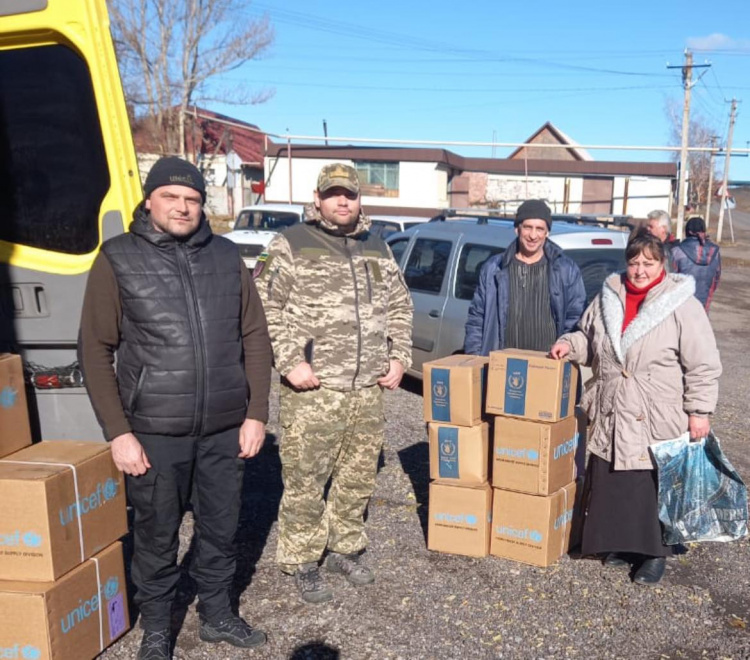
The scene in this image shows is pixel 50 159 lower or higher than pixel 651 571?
higher

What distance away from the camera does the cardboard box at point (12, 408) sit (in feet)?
10.1

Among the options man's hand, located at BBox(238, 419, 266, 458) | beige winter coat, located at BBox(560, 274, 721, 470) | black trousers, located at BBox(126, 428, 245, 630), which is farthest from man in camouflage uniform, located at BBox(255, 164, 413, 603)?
beige winter coat, located at BBox(560, 274, 721, 470)

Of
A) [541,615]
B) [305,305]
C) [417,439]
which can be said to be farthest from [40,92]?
[417,439]

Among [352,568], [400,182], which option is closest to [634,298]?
[352,568]

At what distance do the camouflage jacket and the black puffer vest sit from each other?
23.5 inches

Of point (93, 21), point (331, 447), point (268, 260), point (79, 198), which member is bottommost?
point (331, 447)

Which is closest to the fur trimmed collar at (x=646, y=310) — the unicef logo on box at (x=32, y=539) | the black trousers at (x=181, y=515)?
the black trousers at (x=181, y=515)

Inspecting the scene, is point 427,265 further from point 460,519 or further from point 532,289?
point 460,519

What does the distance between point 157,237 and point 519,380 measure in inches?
84.4

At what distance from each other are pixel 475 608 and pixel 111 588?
1.76 m

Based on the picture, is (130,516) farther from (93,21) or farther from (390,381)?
(93,21)

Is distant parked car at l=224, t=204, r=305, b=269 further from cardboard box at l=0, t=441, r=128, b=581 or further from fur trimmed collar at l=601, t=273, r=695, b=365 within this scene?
cardboard box at l=0, t=441, r=128, b=581

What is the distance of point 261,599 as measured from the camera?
3.71 metres

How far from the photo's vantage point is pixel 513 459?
4.13m
